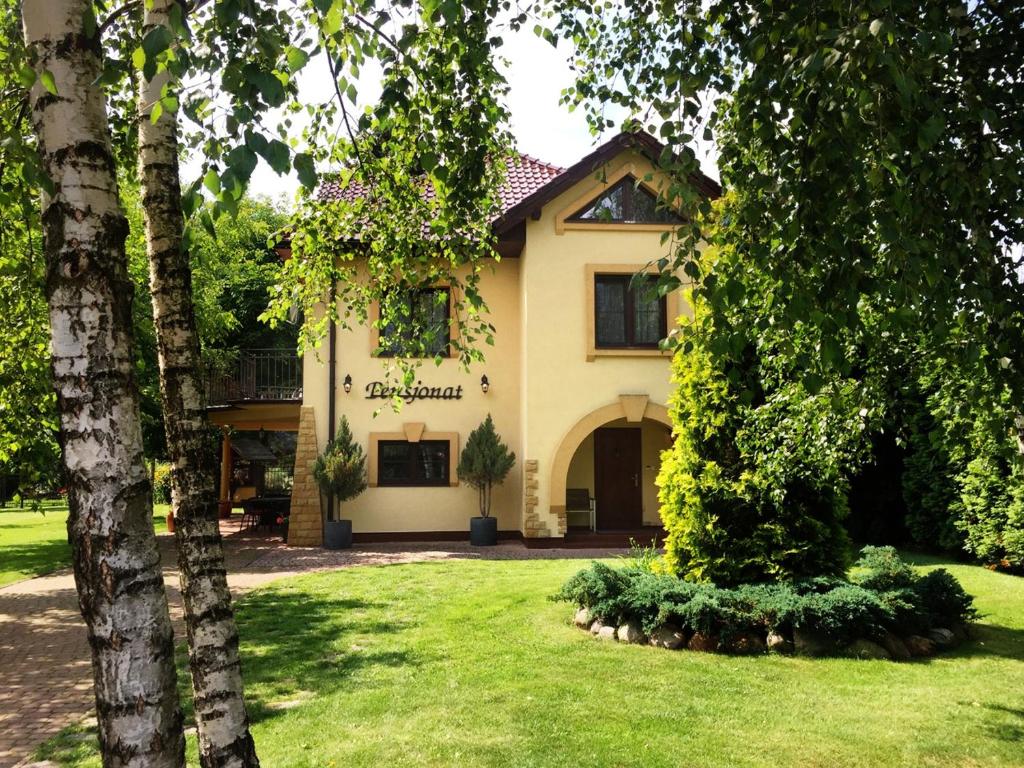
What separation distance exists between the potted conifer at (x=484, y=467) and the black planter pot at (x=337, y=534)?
8.38 ft

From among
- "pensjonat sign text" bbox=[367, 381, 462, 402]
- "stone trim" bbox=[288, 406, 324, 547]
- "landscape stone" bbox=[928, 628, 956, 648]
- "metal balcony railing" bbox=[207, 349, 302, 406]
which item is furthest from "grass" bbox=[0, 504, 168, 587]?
"landscape stone" bbox=[928, 628, 956, 648]

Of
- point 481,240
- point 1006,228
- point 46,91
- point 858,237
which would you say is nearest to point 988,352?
point 1006,228

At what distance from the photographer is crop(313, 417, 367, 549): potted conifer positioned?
15703 millimetres

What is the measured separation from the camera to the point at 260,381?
1889 centimetres

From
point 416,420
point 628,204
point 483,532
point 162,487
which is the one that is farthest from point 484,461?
point 162,487

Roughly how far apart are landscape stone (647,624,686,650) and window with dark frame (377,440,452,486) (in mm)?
9873

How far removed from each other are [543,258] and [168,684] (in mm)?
14385

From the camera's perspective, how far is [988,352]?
12.0ft

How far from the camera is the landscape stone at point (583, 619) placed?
26.1 feet

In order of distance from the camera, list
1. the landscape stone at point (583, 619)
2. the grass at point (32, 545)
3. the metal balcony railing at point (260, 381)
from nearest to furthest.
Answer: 1. the landscape stone at point (583, 619)
2. the grass at point (32, 545)
3. the metal balcony railing at point (260, 381)

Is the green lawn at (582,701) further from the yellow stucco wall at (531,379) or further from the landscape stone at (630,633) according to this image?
the yellow stucco wall at (531,379)

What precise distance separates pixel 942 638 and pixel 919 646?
41cm

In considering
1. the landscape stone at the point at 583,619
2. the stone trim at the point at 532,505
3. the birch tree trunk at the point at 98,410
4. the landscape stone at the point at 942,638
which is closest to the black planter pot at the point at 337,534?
the stone trim at the point at 532,505

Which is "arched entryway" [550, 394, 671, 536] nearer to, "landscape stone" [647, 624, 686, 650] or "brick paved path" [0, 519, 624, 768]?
"brick paved path" [0, 519, 624, 768]
